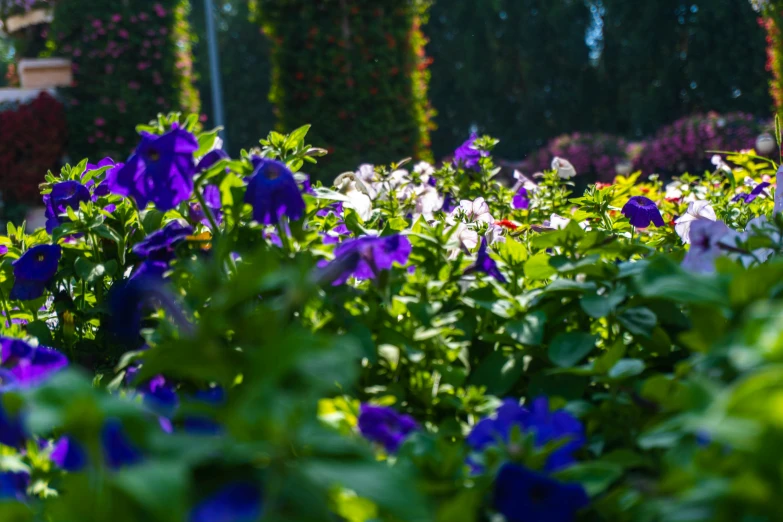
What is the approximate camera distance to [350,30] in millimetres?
8375

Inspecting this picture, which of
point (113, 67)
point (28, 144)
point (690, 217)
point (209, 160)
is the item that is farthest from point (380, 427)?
point (28, 144)

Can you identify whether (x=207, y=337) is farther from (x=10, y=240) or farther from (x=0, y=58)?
(x=0, y=58)

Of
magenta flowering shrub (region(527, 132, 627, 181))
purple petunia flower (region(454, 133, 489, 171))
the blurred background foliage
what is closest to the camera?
purple petunia flower (region(454, 133, 489, 171))

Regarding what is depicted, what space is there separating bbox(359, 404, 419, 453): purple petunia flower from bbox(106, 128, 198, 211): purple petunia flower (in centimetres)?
45

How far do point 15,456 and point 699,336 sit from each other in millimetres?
756

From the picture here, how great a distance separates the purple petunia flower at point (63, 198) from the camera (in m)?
1.61

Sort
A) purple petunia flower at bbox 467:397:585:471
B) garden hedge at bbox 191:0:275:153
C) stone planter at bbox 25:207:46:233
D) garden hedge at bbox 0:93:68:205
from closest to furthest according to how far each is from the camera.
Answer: purple petunia flower at bbox 467:397:585:471 → garden hedge at bbox 0:93:68:205 → stone planter at bbox 25:207:46:233 → garden hedge at bbox 191:0:275:153

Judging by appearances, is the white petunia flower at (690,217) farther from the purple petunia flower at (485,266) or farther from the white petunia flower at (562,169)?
the white petunia flower at (562,169)

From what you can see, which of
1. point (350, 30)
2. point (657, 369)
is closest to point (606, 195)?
point (657, 369)

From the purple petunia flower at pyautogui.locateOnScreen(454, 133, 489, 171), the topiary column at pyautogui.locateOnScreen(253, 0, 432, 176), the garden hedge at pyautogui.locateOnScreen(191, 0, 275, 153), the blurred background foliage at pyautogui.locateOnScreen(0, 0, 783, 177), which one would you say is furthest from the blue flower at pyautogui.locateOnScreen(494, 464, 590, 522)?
the garden hedge at pyautogui.locateOnScreen(191, 0, 275, 153)

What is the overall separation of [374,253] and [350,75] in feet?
24.5

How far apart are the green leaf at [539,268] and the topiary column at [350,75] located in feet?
23.4

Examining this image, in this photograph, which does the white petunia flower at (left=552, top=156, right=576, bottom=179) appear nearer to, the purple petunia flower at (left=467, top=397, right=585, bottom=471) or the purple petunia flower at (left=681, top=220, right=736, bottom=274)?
the purple petunia flower at (left=681, top=220, right=736, bottom=274)

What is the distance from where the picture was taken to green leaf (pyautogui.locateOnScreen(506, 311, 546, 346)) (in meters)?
1.09
